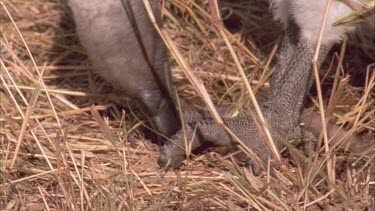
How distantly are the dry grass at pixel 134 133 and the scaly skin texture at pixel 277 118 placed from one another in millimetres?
49

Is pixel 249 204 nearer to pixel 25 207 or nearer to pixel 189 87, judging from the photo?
pixel 25 207

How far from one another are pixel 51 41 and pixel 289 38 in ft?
3.41

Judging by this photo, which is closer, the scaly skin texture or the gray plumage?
the gray plumage

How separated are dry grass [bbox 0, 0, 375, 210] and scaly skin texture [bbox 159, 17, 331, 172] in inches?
1.9

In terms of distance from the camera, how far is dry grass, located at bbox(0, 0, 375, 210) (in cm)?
199

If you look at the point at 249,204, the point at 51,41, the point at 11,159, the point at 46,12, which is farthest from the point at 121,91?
the point at 46,12

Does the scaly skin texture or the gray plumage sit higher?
the gray plumage

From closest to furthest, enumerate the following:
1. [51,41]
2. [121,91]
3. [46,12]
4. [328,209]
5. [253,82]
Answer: [328,209] < [121,91] < [253,82] < [51,41] < [46,12]

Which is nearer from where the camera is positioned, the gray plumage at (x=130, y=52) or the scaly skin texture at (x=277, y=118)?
the gray plumage at (x=130, y=52)

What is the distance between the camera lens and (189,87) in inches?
109

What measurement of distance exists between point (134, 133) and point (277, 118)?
42 centimetres

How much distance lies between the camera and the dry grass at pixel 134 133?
6.53ft

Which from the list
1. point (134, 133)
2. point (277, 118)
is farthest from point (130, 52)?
point (277, 118)

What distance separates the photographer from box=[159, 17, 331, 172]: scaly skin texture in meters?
2.21
